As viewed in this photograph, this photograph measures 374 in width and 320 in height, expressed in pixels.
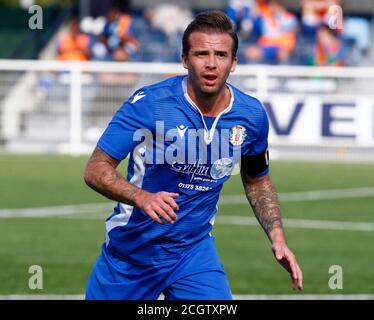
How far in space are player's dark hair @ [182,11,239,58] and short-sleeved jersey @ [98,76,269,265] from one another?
0.29 meters

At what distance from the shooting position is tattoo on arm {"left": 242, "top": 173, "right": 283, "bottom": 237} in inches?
278

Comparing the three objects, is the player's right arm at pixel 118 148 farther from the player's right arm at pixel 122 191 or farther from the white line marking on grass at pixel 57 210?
the white line marking on grass at pixel 57 210

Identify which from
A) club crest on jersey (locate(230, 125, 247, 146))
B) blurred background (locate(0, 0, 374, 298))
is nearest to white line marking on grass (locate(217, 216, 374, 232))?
blurred background (locate(0, 0, 374, 298))

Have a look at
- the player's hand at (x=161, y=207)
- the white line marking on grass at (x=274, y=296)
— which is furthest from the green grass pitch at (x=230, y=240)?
the player's hand at (x=161, y=207)

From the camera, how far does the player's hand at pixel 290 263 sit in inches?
254

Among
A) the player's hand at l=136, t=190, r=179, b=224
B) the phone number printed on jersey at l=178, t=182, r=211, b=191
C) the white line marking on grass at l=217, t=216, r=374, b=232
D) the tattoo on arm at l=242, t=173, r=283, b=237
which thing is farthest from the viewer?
the white line marking on grass at l=217, t=216, r=374, b=232

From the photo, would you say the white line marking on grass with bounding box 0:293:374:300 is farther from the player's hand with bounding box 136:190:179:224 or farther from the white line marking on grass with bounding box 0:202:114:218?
the white line marking on grass with bounding box 0:202:114:218

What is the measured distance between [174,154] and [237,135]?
16.1 inches

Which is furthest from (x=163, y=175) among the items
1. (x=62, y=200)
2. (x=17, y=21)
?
(x=17, y=21)

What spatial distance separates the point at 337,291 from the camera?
11.2 metres

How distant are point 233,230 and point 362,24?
16348 millimetres

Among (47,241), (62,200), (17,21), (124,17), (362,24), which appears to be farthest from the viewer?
(17,21)
